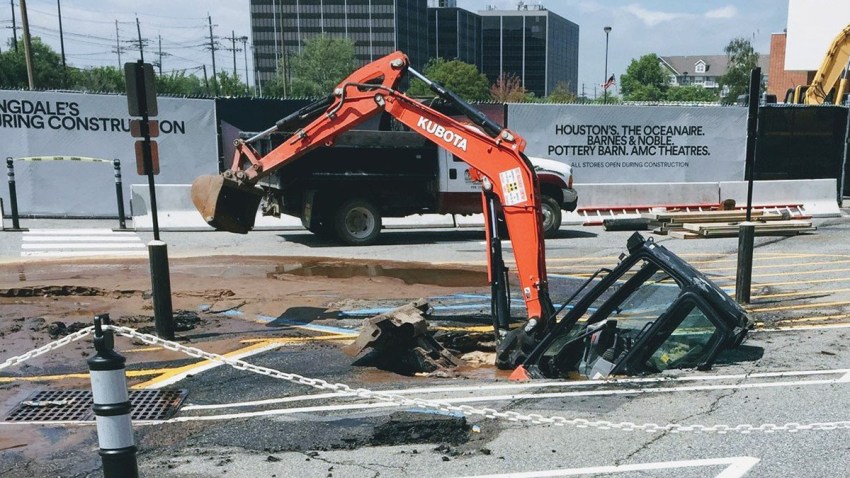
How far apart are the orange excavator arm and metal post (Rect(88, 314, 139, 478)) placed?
4.50m

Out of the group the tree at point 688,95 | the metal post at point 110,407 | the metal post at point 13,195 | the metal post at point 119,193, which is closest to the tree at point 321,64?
the tree at point 688,95

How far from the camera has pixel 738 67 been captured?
308 ft

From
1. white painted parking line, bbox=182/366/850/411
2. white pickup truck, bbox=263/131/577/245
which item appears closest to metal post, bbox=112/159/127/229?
white pickup truck, bbox=263/131/577/245

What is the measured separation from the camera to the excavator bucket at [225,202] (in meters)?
8.64

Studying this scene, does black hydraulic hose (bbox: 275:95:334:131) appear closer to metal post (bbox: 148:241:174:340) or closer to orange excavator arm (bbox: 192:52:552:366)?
orange excavator arm (bbox: 192:52:552:366)

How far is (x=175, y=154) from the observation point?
59.8 ft

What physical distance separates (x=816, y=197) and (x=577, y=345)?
1680 centimetres

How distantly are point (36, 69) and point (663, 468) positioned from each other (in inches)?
3489

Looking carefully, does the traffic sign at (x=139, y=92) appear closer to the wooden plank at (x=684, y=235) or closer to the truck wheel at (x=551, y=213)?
the truck wheel at (x=551, y=213)

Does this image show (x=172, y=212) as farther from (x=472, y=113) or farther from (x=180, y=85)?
(x=180, y=85)

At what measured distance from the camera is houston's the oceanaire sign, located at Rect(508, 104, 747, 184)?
67.5ft

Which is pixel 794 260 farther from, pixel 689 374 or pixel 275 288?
pixel 275 288

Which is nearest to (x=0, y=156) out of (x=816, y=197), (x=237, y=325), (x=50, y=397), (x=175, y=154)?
(x=175, y=154)

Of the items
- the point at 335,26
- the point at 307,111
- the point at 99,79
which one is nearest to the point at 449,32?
the point at 335,26
